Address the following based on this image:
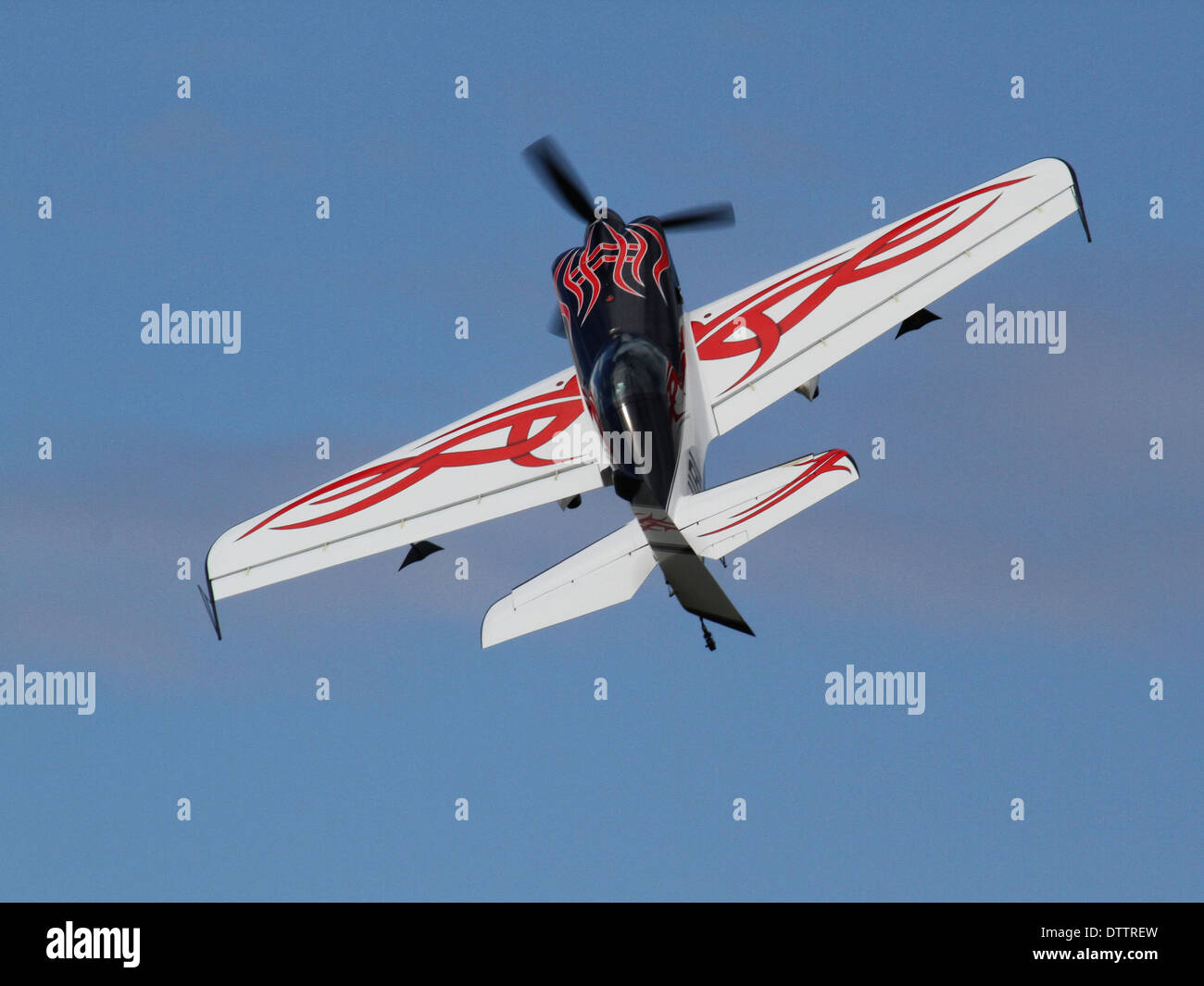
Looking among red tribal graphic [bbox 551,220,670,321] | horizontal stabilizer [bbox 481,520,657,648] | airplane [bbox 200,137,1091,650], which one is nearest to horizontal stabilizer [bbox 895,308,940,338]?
airplane [bbox 200,137,1091,650]

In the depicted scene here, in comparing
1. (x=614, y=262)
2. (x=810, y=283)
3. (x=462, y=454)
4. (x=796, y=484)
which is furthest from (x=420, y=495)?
(x=810, y=283)

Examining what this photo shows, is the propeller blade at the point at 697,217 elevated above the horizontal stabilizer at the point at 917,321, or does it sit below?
above

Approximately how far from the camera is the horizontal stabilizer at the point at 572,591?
18.7 metres

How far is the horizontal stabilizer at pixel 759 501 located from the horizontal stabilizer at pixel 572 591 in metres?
0.68

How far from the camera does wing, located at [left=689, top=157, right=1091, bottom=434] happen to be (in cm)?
2145

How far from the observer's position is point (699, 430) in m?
21.0

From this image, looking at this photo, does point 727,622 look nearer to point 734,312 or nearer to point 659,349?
point 659,349

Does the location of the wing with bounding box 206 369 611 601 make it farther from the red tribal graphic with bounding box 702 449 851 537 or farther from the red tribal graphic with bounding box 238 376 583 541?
the red tribal graphic with bounding box 702 449 851 537

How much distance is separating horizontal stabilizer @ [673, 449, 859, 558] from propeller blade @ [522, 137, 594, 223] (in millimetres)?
6086

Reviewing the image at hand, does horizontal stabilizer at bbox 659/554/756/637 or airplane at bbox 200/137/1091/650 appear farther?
airplane at bbox 200/137/1091/650

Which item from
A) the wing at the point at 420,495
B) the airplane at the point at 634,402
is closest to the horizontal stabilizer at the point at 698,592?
the airplane at the point at 634,402

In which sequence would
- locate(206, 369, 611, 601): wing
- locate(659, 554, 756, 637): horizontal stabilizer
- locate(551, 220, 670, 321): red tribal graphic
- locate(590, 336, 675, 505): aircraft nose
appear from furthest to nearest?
locate(551, 220, 670, 321): red tribal graphic → locate(206, 369, 611, 601): wing → locate(590, 336, 675, 505): aircraft nose → locate(659, 554, 756, 637): horizontal stabilizer

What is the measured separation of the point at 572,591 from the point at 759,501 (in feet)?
7.61

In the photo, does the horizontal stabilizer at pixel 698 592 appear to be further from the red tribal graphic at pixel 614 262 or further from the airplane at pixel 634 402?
the red tribal graphic at pixel 614 262
